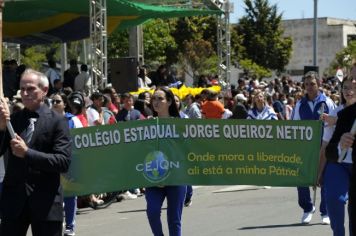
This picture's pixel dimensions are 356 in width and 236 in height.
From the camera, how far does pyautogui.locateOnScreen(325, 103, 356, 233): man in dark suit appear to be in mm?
6646

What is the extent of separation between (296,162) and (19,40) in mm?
19957

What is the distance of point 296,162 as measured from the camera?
11516 millimetres

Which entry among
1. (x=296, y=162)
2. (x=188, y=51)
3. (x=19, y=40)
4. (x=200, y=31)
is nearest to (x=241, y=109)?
(x=296, y=162)

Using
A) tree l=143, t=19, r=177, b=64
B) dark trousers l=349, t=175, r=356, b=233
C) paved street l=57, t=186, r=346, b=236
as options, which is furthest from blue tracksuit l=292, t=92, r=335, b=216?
tree l=143, t=19, r=177, b=64

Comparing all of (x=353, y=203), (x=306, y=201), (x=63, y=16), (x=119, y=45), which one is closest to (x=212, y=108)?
(x=63, y=16)

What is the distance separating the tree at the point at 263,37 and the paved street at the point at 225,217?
2045 inches

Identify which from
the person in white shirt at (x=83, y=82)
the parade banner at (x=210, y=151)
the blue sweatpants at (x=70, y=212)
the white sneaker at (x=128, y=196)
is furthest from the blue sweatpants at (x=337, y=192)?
the person in white shirt at (x=83, y=82)

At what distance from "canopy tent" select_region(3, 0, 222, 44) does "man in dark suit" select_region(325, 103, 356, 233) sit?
15761 mm

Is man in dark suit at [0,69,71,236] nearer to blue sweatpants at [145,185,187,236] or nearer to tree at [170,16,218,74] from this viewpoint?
blue sweatpants at [145,185,187,236]

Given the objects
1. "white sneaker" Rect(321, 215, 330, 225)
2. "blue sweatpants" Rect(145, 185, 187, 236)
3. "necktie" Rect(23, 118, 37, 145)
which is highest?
"necktie" Rect(23, 118, 37, 145)

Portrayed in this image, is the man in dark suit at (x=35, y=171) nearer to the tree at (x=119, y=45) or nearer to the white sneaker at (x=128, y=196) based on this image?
the white sneaker at (x=128, y=196)

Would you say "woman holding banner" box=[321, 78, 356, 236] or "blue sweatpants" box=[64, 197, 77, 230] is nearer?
"woman holding banner" box=[321, 78, 356, 236]

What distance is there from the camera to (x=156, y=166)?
36.6 feet

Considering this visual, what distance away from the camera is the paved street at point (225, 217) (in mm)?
11445
